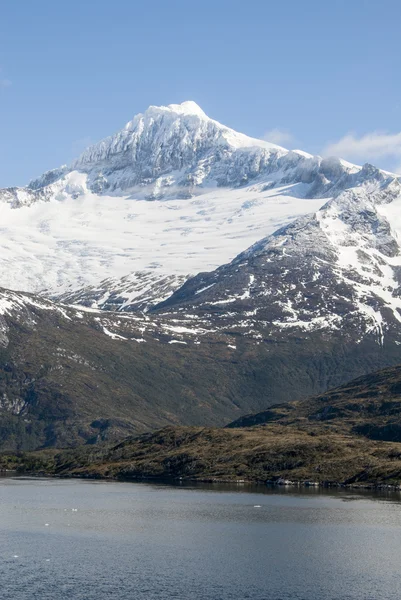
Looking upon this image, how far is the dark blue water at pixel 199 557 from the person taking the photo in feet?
425

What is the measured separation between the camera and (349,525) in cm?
18700

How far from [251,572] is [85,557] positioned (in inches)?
1011

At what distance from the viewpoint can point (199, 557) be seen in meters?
152

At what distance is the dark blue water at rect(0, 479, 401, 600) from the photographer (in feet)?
425

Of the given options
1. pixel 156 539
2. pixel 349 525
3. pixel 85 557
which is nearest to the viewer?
pixel 85 557

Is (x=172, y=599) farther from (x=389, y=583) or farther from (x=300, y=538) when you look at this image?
(x=300, y=538)

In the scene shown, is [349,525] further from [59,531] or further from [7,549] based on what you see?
[7,549]

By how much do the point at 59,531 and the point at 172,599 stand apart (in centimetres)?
5689

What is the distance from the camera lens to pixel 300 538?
172250 mm

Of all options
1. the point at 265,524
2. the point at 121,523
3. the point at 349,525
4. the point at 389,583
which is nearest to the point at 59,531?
the point at 121,523

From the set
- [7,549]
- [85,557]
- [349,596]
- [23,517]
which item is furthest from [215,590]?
[23,517]

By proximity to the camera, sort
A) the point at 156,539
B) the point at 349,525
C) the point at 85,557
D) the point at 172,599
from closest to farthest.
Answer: the point at 172,599, the point at 85,557, the point at 156,539, the point at 349,525

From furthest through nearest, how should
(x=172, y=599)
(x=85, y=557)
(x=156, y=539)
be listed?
(x=156, y=539) → (x=85, y=557) → (x=172, y=599)

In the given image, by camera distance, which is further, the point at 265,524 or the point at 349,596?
the point at 265,524
